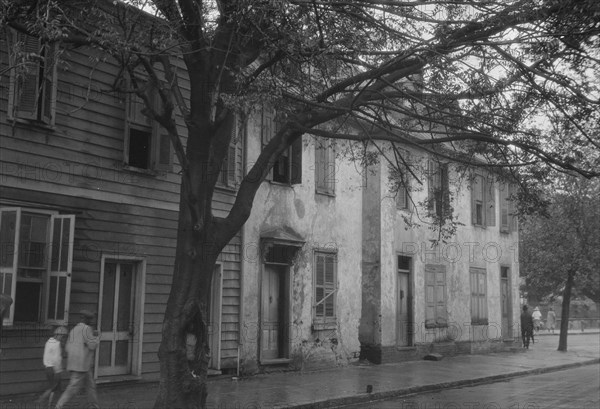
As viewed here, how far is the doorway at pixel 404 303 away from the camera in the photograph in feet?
69.5

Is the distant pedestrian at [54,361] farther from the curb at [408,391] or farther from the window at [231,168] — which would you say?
the window at [231,168]

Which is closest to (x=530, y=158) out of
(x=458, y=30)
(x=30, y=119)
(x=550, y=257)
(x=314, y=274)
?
(x=458, y=30)

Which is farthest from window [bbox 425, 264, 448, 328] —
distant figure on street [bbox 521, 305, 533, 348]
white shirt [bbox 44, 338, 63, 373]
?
white shirt [bbox 44, 338, 63, 373]

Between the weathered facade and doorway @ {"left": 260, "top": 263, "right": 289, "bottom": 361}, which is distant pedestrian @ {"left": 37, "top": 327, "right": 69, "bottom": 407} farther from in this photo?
doorway @ {"left": 260, "top": 263, "right": 289, "bottom": 361}

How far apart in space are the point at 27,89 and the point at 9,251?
8.76ft

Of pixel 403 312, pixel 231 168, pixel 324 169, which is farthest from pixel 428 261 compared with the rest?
pixel 231 168

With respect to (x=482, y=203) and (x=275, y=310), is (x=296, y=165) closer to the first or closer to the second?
(x=275, y=310)

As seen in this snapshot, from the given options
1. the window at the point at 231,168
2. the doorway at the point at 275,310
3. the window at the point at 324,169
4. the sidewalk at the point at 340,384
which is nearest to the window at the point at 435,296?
the sidewalk at the point at 340,384

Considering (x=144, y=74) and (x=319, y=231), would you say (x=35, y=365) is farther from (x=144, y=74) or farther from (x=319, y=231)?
(x=319, y=231)

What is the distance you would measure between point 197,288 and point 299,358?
7958 millimetres

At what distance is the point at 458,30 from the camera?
1003 cm

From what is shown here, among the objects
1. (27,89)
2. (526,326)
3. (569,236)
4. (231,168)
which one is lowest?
(526,326)

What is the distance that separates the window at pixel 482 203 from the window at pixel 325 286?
26.6 feet

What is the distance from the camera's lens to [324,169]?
18828 mm
